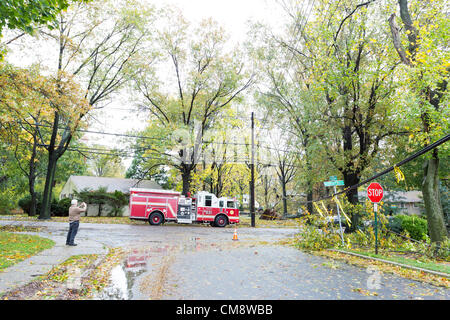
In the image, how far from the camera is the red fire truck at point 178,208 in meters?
24.0

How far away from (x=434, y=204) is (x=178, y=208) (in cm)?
1816

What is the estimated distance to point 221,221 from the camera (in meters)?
26.7

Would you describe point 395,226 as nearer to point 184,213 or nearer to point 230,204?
point 230,204

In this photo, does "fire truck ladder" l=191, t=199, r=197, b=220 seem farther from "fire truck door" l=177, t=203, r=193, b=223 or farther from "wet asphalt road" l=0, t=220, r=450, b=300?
"wet asphalt road" l=0, t=220, r=450, b=300

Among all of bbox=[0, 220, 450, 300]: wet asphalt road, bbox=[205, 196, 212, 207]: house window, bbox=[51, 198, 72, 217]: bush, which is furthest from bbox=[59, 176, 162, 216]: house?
bbox=[0, 220, 450, 300]: wet asphalt road

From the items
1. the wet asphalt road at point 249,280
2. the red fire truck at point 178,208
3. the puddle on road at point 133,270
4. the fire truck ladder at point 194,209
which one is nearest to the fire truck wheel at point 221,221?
the red fire truck at point 178,208

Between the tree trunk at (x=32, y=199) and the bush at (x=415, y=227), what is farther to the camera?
the tree trunk at (x=32, y=199)

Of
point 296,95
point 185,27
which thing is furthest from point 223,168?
point 296,95

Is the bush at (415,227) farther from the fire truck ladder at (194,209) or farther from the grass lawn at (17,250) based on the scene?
the grass lawn at (17,250)

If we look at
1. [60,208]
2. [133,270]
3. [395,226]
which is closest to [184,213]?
[60,208]

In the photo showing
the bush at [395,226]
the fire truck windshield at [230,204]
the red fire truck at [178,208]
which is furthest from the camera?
the fire truck windshield at [230,204]

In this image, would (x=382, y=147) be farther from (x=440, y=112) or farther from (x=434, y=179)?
(x=440, y=112)

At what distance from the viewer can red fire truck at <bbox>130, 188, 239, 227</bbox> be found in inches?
943

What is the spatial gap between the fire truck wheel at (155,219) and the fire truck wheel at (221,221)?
4.85 m
